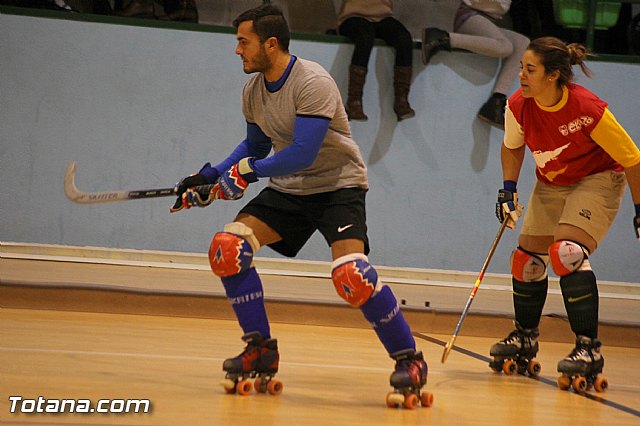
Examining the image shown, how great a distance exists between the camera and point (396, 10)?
6570 mm

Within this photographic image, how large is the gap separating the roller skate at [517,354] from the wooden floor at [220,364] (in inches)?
2.6

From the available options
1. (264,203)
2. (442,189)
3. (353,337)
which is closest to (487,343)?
(353,337)

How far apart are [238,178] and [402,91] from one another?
3.07 m

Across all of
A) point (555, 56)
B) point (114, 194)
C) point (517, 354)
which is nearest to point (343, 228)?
point (114, 194)

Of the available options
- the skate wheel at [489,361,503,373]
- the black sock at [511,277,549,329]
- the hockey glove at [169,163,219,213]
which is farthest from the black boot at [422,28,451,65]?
the hockey glove at [169,163,219,213]

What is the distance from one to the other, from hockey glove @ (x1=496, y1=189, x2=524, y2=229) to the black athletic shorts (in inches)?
37.4

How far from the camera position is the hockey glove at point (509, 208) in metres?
4.27

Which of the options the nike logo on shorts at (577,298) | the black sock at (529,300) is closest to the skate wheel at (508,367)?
the black sock at (529,300)

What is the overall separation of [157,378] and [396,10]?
3.80 meters

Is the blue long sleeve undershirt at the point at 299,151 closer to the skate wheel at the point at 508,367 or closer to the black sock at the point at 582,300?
the black sock at the point at 582,300

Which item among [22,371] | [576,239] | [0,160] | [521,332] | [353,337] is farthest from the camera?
[0,160]

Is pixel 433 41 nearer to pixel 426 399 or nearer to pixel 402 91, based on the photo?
pixel 402 91

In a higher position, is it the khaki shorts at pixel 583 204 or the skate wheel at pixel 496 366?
the khaki shorts at pixel 583 204

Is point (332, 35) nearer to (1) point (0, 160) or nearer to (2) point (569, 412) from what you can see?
(1) point (0, 160)
